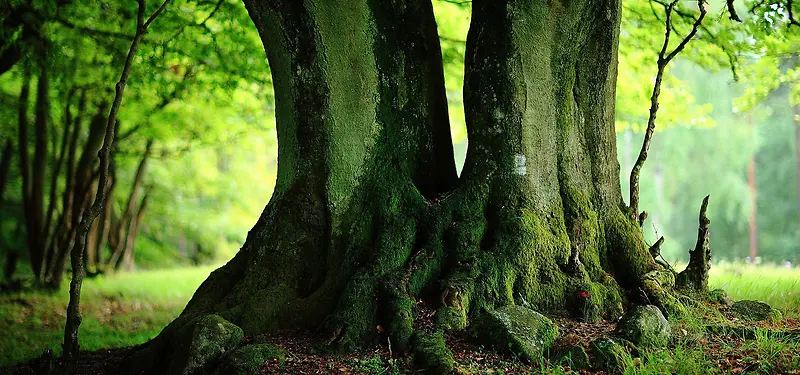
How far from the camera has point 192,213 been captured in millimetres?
20359

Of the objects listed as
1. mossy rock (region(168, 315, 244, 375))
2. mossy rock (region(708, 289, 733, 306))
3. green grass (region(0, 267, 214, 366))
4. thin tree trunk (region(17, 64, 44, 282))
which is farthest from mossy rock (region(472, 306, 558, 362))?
thin tree trunk (region(17, 64, 44, 282))

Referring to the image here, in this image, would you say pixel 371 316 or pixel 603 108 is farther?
pixel 603 108

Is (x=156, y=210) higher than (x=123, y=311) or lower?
higher

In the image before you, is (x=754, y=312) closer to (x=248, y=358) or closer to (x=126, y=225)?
(x=248, y=358)

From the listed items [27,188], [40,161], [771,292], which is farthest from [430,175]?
[27,188]

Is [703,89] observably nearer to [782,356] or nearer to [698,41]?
[698,41]

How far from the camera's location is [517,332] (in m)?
4.08

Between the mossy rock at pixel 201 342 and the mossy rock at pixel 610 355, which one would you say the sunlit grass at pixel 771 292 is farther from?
the mossy rock at pixel 201 342

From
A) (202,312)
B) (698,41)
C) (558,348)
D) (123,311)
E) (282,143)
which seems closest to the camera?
(558,348)

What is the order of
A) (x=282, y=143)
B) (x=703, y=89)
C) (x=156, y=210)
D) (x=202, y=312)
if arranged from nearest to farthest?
(x=202, y=312), (x=282, y=143), (x=156, y=210), (x=703, y=89)

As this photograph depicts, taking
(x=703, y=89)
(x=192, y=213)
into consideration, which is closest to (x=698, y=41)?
(x=192, y=213)

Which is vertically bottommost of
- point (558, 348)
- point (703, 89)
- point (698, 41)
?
point (558, 348)

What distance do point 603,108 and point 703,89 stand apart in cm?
2974

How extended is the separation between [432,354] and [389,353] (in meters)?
0.41
